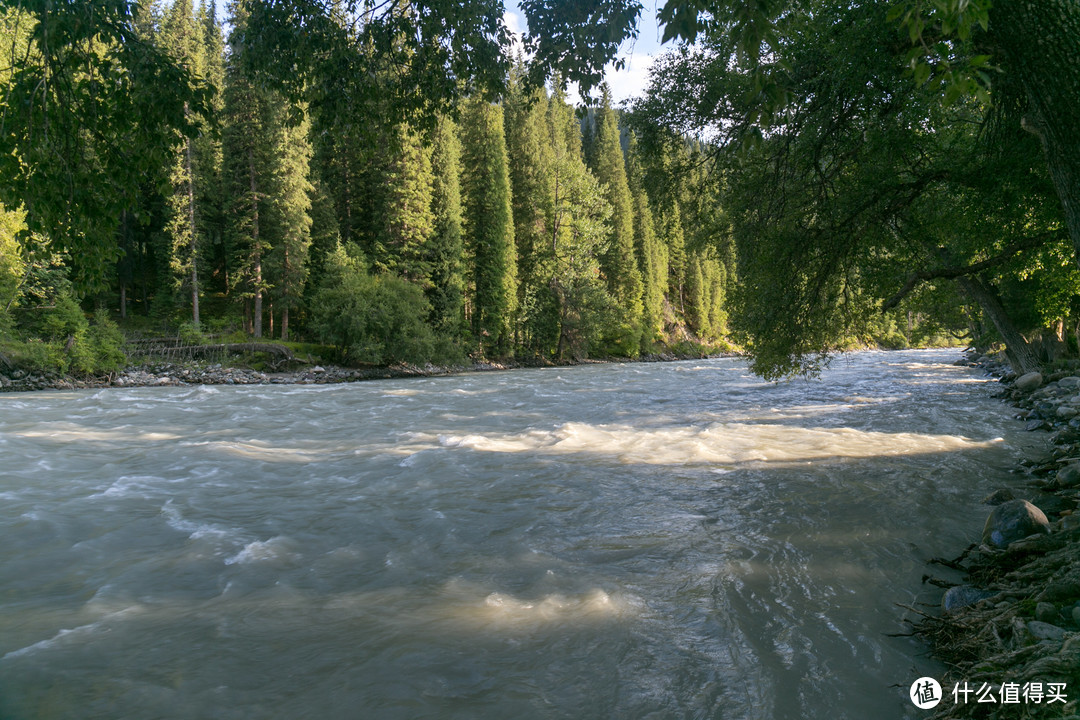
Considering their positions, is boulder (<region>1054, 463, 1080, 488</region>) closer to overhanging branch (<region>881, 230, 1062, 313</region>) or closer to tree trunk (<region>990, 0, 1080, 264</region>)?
Answer: overhanging branch (<region>881, 230, 1062, 313</region>)

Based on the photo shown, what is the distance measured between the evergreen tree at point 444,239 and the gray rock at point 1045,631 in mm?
31584

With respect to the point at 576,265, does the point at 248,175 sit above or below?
above

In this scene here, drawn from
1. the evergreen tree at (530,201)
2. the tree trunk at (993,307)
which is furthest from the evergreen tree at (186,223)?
the tree trunk at (993,307)

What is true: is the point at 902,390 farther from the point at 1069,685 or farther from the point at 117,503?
the point at 117,503

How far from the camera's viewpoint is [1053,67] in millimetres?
3564

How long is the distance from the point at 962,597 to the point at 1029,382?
15.6 m

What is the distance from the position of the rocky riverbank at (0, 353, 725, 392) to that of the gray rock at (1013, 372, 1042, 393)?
73.3 feet

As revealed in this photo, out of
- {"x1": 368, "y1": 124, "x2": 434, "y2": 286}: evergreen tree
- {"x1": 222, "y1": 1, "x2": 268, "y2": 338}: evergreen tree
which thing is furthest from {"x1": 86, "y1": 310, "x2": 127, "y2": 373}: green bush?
{"x1": 368, "y1": 124, "x2": 434, "y2": 286}: evergreen tree

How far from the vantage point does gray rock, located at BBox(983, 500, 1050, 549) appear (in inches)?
189

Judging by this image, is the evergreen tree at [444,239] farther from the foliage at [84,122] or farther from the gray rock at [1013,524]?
the gray rock at [1013,524]

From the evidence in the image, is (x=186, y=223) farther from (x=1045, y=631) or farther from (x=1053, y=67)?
(x=1045, y=631)

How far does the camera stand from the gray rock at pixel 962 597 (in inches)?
155

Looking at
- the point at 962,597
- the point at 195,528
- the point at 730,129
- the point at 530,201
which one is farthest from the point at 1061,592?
the point at 530,201

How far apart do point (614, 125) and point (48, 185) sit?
5511cm
